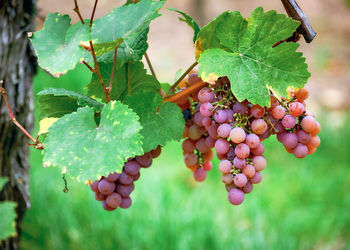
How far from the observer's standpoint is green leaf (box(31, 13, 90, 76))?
0.39 m

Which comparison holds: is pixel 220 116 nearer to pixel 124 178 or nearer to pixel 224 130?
pixel 224 130

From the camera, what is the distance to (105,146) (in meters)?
0.41

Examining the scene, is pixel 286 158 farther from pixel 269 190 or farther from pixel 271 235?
pixel 271 235

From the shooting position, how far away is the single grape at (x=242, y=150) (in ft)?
1.57

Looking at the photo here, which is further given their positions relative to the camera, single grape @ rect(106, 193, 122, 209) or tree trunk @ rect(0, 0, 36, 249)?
tree trunk @ rect(0, 0, 36, 249)

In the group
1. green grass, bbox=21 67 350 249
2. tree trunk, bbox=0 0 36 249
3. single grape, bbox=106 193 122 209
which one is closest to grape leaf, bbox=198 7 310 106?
single grape, bbox=106 193 122 209

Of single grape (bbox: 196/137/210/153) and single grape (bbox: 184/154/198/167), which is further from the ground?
single grape (bbox: 196/137/210/153)

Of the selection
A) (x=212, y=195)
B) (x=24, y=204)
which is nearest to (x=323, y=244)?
(x=212, y=195)

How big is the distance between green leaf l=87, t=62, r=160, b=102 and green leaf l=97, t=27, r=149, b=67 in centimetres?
2

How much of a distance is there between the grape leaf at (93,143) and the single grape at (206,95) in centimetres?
11

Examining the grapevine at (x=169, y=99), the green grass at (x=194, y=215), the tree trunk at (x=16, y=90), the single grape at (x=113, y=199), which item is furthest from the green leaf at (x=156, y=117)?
the green grass at (x=194, y=215)

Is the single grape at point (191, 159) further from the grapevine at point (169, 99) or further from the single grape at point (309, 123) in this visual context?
the single grape at point (309, 123)

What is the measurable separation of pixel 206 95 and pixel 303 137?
0.44 feet

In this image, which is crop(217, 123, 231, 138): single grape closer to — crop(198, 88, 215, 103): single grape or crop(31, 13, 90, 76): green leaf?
crop(198, 88, 215, 103): single grape
